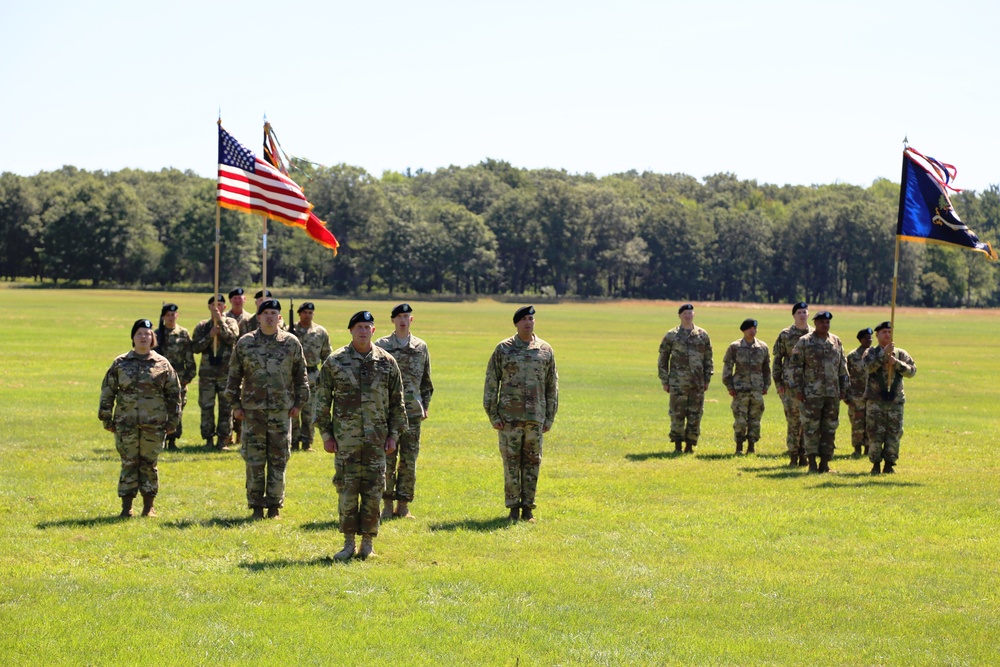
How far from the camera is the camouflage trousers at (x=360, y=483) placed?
10664 mm

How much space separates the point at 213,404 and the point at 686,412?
7894 millimetres

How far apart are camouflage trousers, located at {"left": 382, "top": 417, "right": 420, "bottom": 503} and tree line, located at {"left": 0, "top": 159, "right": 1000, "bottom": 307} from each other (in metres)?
117

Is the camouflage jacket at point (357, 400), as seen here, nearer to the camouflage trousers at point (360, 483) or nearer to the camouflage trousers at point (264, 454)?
the camouflage trousers at point (360, 483)

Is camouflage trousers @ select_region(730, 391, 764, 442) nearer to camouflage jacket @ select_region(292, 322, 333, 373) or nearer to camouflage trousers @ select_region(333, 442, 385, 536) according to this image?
camouflage jacket @ select_region(292, 322, 333, 373)

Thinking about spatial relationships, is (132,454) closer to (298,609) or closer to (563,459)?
(298,609)

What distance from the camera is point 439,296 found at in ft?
431

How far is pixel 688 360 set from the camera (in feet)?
62.1

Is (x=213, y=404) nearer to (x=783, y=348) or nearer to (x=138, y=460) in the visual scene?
(x=138, y=460)

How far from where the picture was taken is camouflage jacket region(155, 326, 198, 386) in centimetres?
1777

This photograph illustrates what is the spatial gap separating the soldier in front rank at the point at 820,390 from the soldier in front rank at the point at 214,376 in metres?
8.90

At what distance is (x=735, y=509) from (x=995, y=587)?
4.05 m

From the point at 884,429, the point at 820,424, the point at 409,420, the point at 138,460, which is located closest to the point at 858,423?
the point at 884,429

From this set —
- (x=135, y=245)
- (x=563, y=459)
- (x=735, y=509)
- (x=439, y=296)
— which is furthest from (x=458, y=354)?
(x=135, y=245)

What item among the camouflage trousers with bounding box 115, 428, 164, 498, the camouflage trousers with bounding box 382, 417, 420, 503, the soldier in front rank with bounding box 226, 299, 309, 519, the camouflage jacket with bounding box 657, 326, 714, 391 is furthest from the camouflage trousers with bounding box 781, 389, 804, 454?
the camouflage trousers with bounding box 115, 428, 164, 498
